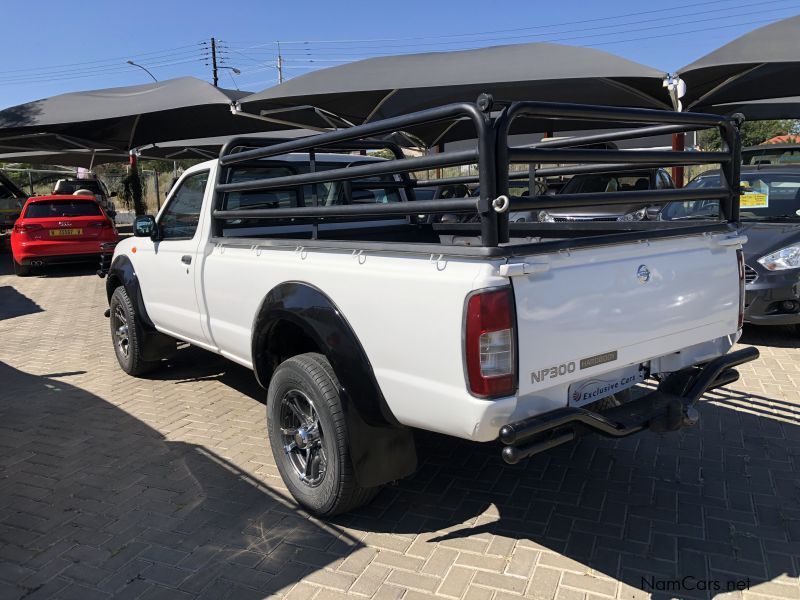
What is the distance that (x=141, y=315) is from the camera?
17.7 feet

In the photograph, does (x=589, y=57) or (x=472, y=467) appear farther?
(x=589, y=57)

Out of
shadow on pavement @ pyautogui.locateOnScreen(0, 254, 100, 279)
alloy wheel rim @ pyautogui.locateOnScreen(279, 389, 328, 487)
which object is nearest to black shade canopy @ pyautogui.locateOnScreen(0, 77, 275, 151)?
shadow on pavement @ pyautogui.locateOnScreen(0, 254, 100, 279)

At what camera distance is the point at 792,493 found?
3354 mm

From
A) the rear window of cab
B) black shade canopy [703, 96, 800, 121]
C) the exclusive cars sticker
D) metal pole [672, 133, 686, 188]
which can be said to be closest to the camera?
the exclusive cars sticker

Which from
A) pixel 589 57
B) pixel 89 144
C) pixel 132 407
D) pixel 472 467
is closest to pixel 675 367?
pixel 472 467

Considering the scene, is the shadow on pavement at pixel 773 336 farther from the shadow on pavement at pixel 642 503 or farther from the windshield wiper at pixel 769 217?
the shadow on pavement at pixel 642 503

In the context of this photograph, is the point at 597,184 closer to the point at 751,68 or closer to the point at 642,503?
the point at 751,68

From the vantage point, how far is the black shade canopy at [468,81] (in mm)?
9969

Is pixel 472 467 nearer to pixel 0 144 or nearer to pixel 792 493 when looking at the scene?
pixel 792 493

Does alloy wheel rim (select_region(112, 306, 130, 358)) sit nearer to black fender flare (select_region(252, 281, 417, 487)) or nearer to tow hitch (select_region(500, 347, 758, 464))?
black fender flare (select_region(252, 281, 417, 487))

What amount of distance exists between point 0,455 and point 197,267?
1833 mm

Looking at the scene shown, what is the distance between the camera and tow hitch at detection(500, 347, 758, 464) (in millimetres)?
2418

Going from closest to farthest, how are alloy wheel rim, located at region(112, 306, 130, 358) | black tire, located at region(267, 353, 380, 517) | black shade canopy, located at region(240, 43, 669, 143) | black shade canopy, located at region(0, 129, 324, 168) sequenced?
black tire, located at region(267, 353, 380, 517), alloy wheel rim, located at region(112, 306, 130, 358), black shade canopy, located at region(240, 43, 669, 143), black shade canopy, located at region(0, 129, 324, 168)

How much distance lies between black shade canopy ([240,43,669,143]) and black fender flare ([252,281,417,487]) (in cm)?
796
